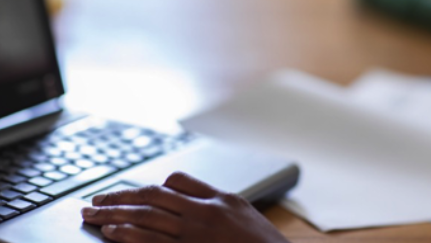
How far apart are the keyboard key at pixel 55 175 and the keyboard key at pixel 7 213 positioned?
7 centimetres

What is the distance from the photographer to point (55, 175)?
62 centimetres

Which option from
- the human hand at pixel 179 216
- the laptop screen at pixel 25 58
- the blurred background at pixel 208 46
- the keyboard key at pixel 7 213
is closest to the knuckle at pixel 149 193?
the human hand at pixel 179 216

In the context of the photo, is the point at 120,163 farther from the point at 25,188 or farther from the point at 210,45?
the point at 210,45

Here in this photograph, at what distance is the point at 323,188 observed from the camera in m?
0.73

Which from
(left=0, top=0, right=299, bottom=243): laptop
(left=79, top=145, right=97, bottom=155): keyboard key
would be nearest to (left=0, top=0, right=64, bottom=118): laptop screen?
(left=0, top=0, right=299, bottom=243): laptop

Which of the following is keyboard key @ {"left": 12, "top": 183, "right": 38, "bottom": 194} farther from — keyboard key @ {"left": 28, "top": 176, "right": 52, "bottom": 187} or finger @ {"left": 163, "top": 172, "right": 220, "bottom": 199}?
finger @ {"left": 163, "top": 172, "right": 220, "bottom": 199}

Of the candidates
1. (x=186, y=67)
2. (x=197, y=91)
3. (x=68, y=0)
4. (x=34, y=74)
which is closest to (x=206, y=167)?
(x=34, y=74)

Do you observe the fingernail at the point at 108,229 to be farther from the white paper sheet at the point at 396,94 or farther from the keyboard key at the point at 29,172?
the white paper sheet at the point at 396,94

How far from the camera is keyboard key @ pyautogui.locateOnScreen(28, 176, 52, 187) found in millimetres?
601

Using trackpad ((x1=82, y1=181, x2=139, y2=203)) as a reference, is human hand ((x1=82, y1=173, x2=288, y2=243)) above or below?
below

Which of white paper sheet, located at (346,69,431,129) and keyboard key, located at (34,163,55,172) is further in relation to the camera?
white paper sheet, located at (346,69,431,129)

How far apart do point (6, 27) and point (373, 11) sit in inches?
44.8

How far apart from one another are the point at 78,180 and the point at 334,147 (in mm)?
339

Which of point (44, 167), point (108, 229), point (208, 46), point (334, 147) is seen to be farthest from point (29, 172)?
point (208, 46)
